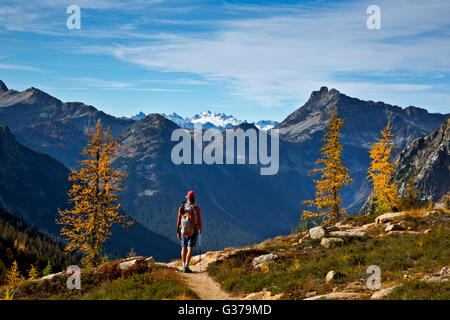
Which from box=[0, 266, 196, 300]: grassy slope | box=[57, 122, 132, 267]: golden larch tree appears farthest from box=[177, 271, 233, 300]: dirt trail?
box=[57, 122, 132, 267]: golden larch tree

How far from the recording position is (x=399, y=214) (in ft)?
90.5

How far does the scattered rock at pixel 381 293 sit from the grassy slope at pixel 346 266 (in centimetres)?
27

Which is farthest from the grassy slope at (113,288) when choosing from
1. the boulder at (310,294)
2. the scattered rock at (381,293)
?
the scattered rock at (381,293)

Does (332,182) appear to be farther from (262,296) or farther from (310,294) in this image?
(262,296)

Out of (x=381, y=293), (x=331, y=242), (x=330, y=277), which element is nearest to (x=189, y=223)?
(x=330, y=277)

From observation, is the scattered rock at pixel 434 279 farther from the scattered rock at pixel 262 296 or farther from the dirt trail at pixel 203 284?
the dirt trail at pixel 203 284

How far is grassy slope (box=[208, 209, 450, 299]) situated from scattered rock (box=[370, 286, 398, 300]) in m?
0.27

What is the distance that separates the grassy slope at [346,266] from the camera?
45.1 feet

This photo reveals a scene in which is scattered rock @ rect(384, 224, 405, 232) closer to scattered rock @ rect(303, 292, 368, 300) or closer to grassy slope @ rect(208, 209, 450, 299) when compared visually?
grassy slope @ rect(208, 209, 450, 299)

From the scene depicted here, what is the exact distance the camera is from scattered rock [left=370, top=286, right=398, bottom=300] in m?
11.3

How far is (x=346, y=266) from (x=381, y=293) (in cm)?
456
